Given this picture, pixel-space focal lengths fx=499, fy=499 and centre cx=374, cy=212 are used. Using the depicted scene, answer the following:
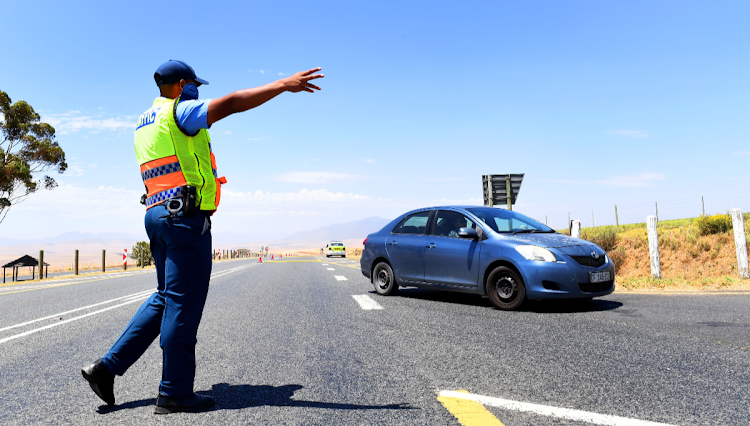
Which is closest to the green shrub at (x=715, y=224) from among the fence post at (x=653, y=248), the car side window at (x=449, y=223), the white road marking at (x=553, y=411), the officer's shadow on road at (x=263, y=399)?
the fence post at (x=653, y=248)

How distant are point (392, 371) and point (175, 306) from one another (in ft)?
5.68

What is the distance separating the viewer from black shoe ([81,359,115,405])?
304 cm

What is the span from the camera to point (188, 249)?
2.97 meters

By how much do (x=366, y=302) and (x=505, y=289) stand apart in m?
2.30

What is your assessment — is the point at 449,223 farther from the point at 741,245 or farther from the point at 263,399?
the point at 741,245

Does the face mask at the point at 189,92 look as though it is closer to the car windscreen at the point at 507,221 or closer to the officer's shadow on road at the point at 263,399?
the officer's shadow on road at the point at 263,399

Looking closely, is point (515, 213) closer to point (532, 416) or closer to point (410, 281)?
point (410, 281)

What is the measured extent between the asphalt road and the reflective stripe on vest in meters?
1.32

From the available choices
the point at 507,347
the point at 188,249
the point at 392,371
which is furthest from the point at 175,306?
the point at 507,347

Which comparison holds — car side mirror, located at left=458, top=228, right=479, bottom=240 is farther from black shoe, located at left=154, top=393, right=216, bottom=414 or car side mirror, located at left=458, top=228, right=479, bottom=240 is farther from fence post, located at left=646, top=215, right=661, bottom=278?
fence post, located at left=646, top=215, right=661, bottom=278

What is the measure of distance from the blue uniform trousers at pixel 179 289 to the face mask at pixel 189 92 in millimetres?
694

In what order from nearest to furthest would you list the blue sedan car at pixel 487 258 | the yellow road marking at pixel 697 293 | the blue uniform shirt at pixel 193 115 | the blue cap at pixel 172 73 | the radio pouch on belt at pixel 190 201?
the blue uniform shirt at pixel 193 115 → the radio pouch on belt at pixel 190 201 → the blue cap at pixel 172 73 → the blue sedan car at pixel 487 258 → the yellow road marking at pixel 697 293

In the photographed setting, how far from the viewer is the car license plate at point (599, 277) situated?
6.96 m

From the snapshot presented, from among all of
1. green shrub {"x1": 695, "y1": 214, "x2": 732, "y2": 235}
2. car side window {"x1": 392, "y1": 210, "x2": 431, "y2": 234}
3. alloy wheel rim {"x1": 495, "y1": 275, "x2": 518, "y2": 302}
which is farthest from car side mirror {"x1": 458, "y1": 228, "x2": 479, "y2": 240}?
green shrub {"x1": 695, "y1": 214, "x2": 732, "y2": 235}
